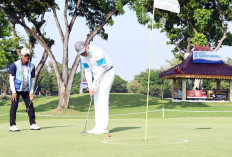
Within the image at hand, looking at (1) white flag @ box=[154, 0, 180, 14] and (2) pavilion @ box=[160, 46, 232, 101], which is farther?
(2) pavilion @ box=[160, 46, 232, 101]

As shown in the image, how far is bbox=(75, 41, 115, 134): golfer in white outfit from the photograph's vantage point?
10.7 m

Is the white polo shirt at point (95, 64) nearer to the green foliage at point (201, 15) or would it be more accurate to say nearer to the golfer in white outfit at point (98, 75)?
the golfer in white outfit at point (98, 75)

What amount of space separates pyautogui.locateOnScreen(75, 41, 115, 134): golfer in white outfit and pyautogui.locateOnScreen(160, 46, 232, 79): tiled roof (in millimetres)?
35227

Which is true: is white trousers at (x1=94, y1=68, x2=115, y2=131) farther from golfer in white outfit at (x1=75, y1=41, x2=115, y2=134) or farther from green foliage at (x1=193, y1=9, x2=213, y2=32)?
green foliage at (x1=193, y1=9, x2=213, y2=32)

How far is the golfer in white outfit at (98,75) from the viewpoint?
1070 centimetres

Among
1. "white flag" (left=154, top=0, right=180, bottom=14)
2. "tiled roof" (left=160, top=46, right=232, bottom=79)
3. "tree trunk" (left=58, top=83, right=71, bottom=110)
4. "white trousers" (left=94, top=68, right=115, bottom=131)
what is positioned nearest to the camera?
"white flag" (left=154, top=0, right=180, bottom=14)

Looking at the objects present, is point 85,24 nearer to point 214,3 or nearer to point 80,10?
point 80,10

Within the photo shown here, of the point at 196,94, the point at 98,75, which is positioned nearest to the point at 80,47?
the point at 98,75

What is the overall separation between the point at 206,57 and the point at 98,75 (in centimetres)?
3728

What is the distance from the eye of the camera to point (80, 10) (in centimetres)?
3531

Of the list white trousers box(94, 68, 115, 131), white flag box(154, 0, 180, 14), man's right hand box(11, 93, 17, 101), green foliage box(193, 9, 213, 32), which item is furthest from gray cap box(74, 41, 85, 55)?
green foliage box(193, 9, 213, 32)

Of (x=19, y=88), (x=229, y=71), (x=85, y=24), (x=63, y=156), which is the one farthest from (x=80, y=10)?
(x=63, y=156)

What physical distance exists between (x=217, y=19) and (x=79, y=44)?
4432cm

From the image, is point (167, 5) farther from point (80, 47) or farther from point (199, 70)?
point (199, 70)
